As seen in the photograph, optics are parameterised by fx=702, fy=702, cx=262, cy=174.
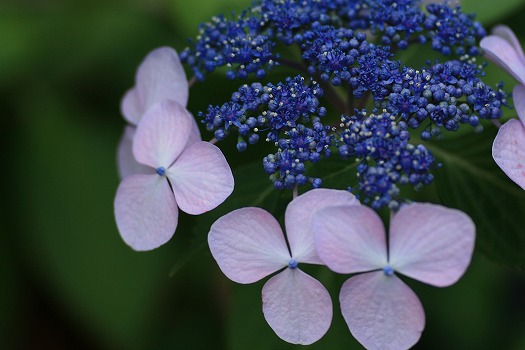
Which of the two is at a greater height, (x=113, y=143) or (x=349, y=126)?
(x=349, y=126)

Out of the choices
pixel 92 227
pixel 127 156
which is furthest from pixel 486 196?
pixel 92 227

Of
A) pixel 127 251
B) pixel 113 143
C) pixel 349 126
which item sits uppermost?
pixel 349 126

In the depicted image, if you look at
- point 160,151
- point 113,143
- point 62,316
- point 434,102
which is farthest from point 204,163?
point 62,316

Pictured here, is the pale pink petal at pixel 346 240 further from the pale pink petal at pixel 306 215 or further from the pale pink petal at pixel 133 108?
the pale pink petal at pixel 133 108

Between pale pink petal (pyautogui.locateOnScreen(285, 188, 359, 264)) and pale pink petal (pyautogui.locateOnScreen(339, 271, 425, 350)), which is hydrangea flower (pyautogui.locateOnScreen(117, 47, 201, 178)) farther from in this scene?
pale pink petal (pyautogui.locateOnScreen(339, 271, 425, 350))

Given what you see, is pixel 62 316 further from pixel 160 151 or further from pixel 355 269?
pixel 355 269

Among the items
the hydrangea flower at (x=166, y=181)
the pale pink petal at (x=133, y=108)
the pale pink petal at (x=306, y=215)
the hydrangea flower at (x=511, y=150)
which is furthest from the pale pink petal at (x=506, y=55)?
the pale pink petal at (x=133, y=108)

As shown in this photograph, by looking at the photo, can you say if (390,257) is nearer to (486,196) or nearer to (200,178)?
(200,178)
